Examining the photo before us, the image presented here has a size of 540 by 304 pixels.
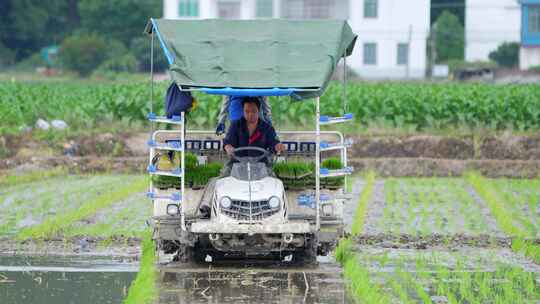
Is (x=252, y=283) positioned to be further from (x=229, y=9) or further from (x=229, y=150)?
(x=229, y=9)

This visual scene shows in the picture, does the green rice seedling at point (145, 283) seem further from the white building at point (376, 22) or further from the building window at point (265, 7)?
the building window at point (265, 7)

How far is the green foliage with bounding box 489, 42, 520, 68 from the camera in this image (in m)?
77.2

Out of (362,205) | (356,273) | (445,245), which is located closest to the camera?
(356,273)

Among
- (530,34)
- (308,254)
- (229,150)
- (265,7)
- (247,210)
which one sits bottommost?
(308,254)

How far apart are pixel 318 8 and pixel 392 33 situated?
16.9ft

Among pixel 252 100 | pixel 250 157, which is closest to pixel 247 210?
pixel 250 157

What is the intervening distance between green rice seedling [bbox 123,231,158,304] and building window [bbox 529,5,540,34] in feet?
220

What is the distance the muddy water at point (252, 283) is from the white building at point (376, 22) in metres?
60.8

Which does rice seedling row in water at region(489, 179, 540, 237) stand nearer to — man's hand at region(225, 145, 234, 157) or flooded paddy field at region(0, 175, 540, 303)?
flooded paddy field at region(0, 175, 540, 303)

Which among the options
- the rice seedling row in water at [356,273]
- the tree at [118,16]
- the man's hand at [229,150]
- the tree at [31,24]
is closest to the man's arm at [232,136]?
the man's hand at [229,150]

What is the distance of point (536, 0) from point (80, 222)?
65.5 m

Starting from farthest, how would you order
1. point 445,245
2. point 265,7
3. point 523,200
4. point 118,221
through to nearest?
point 265,7 < point 523,200 < point 118,221 < point 445,245

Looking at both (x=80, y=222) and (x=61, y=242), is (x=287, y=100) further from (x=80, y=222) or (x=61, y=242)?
(x=61, y=242)

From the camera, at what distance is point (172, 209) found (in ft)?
43.8
